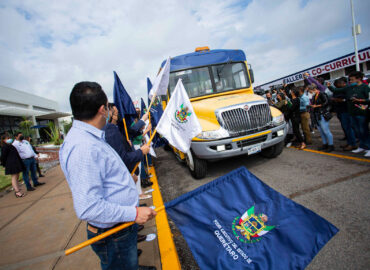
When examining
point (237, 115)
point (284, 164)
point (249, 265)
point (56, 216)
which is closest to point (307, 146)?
point (284, 164)

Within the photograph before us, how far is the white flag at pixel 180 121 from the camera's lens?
8.96 ft

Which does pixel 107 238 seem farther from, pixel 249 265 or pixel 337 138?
pixel 337 138

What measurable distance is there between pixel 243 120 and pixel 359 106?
2.67 m

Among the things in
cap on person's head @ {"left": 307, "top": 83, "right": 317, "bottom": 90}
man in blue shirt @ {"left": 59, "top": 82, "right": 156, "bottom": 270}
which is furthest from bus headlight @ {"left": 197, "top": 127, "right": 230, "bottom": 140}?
cap on person's head @ {"left": 307, "top": 83, "right": 317, "bottom": 90}

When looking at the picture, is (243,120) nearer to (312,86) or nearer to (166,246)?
(166,246)

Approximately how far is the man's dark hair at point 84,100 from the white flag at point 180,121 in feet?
4.80

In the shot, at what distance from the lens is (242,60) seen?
217 inches

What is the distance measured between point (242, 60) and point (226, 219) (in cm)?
511

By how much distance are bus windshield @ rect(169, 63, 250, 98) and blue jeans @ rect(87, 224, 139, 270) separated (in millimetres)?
3996

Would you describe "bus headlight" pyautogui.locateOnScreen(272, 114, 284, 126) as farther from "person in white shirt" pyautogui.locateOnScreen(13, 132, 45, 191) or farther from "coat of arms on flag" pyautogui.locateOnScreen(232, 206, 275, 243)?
"person in white shirt" pyautogui.locateOnScreen(13, 132, 45, 191)

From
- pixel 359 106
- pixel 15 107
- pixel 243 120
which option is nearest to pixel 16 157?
pixel 243 120

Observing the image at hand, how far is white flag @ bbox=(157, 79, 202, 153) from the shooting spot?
2.73 m

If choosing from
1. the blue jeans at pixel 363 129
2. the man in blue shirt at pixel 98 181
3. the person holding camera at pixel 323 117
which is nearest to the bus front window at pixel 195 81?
the person holding camera at pixel 323 117

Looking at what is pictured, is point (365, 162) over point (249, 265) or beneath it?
beneath
